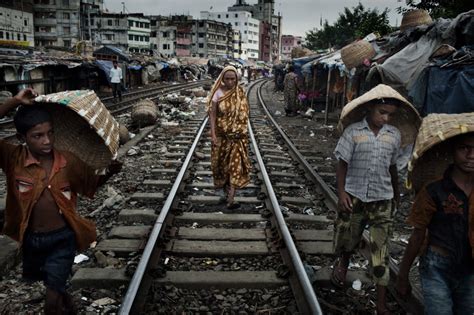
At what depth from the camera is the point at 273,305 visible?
335cm

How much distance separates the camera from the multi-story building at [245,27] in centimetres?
11162

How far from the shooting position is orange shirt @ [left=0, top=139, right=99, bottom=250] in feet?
8.34

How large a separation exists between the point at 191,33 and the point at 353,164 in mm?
90037

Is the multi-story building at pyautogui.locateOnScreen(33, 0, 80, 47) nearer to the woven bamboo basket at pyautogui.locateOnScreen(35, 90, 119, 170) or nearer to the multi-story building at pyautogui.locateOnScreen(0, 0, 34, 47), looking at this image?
the multi-story building at pyautogui.locateOnScreen(0, 0, 34, 47)

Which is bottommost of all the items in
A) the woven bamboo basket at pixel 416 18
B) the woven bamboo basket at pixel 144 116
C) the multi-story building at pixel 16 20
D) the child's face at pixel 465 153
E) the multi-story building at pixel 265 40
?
the woven bamboo basket at pixel 144 116

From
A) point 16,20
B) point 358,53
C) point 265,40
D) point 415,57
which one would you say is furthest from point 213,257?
point 265,40

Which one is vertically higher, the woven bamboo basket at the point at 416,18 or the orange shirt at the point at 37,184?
the woven bamboo basket at the point at 416,18

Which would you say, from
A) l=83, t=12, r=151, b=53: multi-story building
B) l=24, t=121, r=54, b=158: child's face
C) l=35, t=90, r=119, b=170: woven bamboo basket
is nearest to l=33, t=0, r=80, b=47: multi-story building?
l=83, t=12, r=151, b=53: multi-story building

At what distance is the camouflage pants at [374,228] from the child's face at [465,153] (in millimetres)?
939

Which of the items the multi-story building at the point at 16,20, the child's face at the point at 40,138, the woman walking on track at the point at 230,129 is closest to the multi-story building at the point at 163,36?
the multi-story building at the point at 16,20

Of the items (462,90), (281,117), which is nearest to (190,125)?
(281,117)

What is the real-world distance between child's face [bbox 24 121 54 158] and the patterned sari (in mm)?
3109

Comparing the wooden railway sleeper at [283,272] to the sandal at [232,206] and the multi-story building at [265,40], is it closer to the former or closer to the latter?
the sandal at [232,206]

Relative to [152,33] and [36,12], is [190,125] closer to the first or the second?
[36,12]
